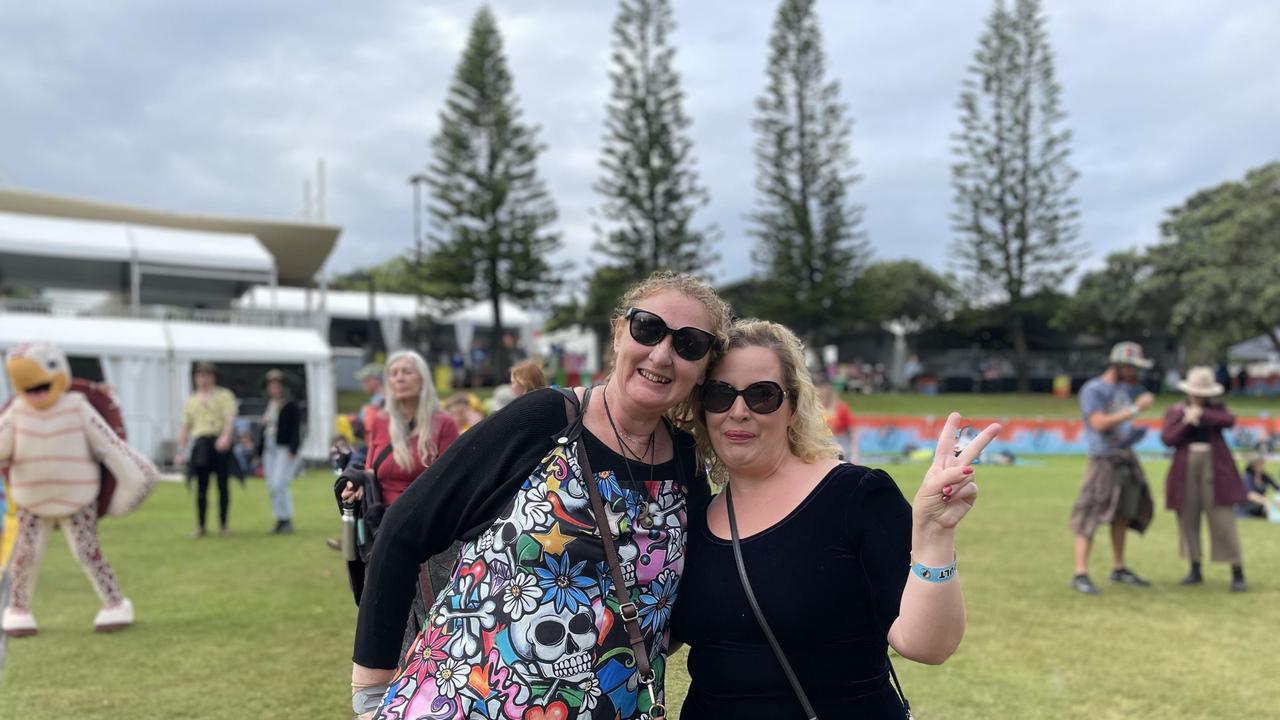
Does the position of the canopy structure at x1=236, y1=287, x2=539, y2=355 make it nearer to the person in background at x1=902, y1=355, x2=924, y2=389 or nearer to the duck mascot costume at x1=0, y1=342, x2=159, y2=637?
the person in background at x1=902, y1=355, x2=924, y2=389

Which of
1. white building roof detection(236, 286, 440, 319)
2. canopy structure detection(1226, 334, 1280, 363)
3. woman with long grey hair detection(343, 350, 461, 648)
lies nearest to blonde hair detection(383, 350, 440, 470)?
woman with long grey hair detection(343, 350, 461, 648)

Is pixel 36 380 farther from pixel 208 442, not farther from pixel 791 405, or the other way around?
pixel 791 405

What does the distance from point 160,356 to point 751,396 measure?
18.5 m

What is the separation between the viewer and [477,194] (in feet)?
109

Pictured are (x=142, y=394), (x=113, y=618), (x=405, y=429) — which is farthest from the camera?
(x=142, y=394)

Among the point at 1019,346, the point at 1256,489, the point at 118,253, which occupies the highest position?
the point at 118,253

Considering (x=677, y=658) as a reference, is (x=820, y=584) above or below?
above

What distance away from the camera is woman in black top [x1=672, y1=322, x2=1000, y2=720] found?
185 cm

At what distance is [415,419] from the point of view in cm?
545

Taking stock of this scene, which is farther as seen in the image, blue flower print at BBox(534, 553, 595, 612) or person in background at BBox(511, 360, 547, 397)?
person in background at BBox(511, 360, 547, 397)

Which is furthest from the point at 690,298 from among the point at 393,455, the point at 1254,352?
the point at 1254,352

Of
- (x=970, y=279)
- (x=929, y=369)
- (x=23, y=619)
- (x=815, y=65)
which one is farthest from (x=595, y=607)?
(x=929, y=369)

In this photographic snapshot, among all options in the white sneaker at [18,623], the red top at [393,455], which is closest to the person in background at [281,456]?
the white sneaker at [18,623]

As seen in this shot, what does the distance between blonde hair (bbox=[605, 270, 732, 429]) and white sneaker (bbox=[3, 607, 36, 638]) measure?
5.31m
